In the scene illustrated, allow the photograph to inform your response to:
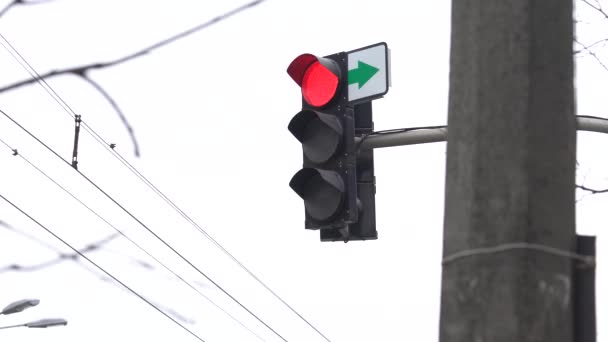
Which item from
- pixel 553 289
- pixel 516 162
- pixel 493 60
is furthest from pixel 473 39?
pixel 553 289

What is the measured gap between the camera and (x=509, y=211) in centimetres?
323

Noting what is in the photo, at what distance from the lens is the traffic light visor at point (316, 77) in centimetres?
723

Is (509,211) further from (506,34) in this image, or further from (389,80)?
(389,80)

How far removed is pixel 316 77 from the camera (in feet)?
24.0

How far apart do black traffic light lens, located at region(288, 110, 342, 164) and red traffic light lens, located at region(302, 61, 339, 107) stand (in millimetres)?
152

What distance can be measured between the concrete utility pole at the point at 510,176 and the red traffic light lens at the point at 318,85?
3.74 meters

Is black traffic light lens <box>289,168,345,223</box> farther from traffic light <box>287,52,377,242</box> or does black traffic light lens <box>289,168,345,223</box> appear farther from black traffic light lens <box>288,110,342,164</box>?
black traffic light lens <box>288,110,342,164</box>

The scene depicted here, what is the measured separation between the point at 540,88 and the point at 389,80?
3957 mm

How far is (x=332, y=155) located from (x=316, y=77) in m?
0.55

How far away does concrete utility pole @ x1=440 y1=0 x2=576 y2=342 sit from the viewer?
10.5 feet

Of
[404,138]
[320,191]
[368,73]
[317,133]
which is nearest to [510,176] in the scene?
[320,191]

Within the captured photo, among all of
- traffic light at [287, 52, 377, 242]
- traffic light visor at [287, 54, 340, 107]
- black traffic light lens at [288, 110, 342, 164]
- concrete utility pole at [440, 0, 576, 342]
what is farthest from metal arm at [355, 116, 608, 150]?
concrete utility pole at [440, 0, 576, 342]

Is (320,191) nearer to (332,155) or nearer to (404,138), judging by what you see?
(332,155)

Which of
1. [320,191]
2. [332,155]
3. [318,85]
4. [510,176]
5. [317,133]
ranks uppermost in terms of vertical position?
[318,85]
